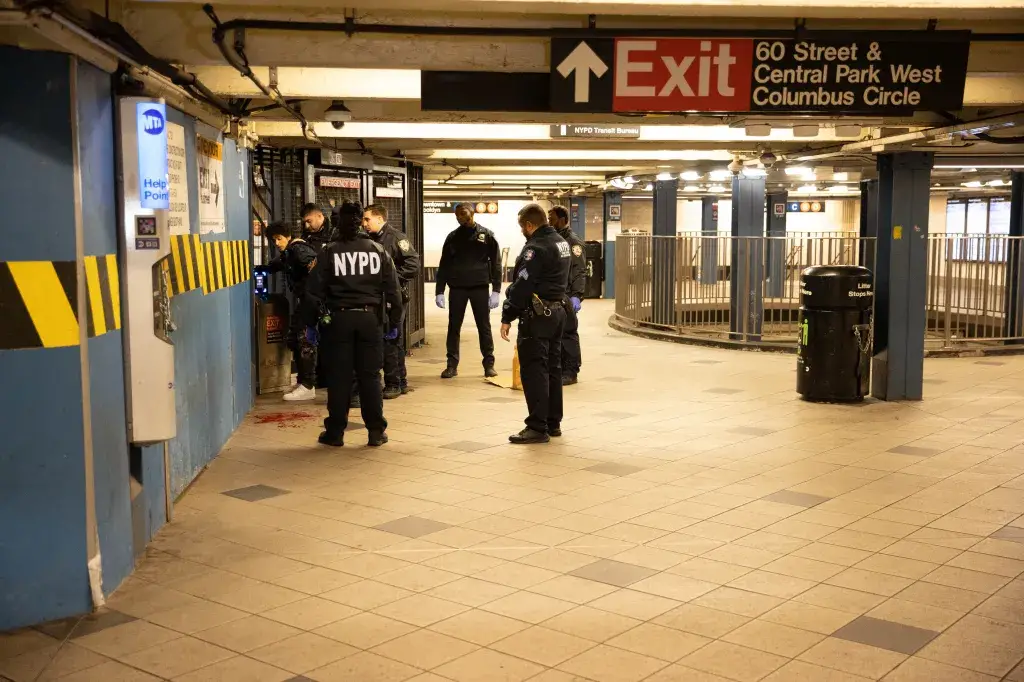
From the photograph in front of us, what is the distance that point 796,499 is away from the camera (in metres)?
6.75

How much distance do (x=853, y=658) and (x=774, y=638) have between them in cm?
34

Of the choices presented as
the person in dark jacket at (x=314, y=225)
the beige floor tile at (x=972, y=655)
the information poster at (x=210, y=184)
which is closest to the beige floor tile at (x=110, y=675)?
the beige floor tile at (x=972, y=655)

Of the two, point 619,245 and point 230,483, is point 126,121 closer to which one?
point 230,483

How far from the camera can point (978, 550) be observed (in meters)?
5.70

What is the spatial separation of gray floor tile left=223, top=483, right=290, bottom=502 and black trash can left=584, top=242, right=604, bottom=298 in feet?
60.5

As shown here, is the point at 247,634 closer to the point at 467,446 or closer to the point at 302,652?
the point at 302,652

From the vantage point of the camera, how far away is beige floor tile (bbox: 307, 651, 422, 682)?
4027 mm

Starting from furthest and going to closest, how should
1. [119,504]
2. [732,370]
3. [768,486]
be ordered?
[732,370]
[768,486]
[119,504]

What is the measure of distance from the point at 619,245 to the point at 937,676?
14929 millimetres

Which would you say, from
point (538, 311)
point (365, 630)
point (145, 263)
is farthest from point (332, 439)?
point (365, 630)

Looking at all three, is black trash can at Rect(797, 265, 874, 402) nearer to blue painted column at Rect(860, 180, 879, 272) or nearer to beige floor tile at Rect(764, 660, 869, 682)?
blue painted column at Rect(860, 180, 879, 272)

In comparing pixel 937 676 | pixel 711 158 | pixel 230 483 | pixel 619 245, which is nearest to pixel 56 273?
pixel 230 483

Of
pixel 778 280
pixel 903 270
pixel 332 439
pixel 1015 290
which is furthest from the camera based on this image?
pixel 778 280

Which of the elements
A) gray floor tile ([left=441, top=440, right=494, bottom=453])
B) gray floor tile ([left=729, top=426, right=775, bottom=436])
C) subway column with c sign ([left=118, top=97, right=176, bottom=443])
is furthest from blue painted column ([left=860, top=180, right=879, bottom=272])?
subway column with c sign ([left=118, top=97, right=176, bottom=443])
